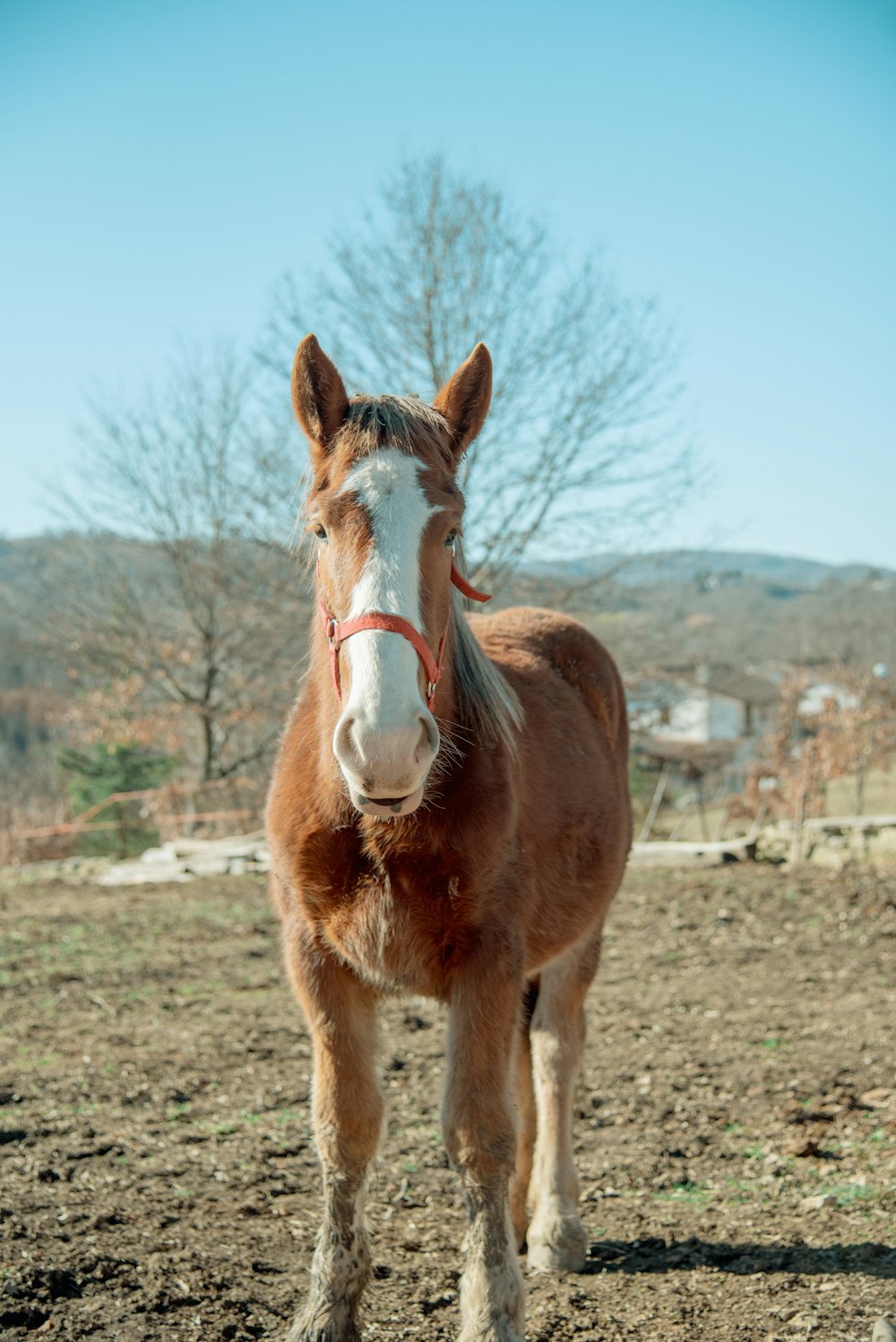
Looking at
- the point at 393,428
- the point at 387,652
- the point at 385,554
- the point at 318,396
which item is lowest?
the point at 387,652

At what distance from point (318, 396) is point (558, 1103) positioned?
2.74 metres

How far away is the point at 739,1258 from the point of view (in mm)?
3398

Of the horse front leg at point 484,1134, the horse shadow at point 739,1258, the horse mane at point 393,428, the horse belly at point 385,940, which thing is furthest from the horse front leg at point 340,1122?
the horse mane at point 393,428

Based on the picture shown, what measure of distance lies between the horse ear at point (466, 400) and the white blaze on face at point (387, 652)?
14.8 inches

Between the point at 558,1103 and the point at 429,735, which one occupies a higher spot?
the point at 429,735

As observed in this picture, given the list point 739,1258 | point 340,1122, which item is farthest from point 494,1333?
point 739,1258

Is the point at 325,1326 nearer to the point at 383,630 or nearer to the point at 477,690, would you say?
the point at 477,690

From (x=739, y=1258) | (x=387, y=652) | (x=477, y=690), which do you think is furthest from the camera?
(x=739, y=1258)

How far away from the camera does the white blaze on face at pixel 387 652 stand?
2.10m

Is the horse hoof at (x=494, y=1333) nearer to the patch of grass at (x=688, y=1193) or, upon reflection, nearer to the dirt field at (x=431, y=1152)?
the dirt field at (x=431, y=1152)

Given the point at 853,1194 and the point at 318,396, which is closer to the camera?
the point at 318,396

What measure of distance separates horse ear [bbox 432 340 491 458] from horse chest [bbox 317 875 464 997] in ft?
4.05

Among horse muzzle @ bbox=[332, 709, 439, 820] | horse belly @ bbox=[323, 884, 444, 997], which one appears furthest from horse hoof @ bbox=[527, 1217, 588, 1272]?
horse muzzle @ bbox=[332, 709, 439, 820]

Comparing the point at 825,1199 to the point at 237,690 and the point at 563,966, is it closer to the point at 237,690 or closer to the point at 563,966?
the point at 563,966
